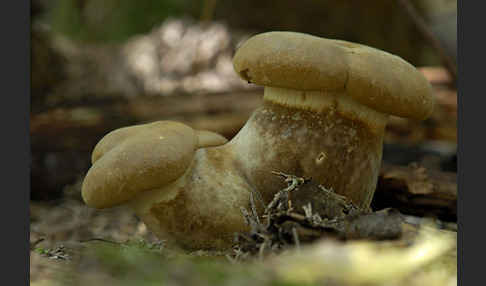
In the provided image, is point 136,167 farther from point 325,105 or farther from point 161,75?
point 161,75

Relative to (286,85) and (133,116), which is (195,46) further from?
(286,85)

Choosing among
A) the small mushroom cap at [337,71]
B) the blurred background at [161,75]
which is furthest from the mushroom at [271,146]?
the blurred background at [161,75]

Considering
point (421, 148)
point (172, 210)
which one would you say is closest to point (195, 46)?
point (421, 148)

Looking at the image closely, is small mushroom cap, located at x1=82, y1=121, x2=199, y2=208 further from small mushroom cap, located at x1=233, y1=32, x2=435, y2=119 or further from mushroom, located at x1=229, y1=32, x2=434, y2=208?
small mushroom cap, located at x1=233, y1=32, x2=435, y2=119

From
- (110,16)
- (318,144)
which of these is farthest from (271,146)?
(110,16)

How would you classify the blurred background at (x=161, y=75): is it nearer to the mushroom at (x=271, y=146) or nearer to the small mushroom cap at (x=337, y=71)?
the mushroom at (x=271, y=146)
